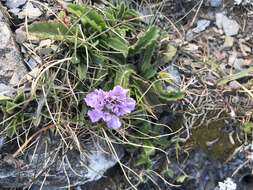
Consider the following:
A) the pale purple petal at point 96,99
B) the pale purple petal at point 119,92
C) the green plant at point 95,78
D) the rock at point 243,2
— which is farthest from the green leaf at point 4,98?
the rock at point 243,2

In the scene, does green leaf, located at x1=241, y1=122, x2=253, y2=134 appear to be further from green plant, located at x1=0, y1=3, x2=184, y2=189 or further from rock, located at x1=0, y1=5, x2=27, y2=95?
rock, located at x1=0, y1=5, x2=27, y2=95

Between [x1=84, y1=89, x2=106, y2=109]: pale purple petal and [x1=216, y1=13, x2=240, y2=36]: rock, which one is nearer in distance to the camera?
[x1=84, y1=89, x2=106, y2=109]: pale purple petal

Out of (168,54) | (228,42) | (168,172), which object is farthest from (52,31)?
(228,42)

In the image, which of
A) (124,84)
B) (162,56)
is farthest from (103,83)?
(162,56)

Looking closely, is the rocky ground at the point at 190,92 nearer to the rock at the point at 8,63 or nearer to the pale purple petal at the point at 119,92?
the rock at the point at 8,63

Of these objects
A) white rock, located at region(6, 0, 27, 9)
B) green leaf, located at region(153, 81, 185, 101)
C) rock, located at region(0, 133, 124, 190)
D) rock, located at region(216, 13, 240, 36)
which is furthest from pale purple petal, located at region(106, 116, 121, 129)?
rock, located at region(216, 13, 240, 36)

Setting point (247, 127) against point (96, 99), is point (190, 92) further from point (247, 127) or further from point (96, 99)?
point (96, 99)

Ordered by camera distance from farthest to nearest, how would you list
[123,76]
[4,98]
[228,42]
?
[228,42], [123,76], [4,98]
